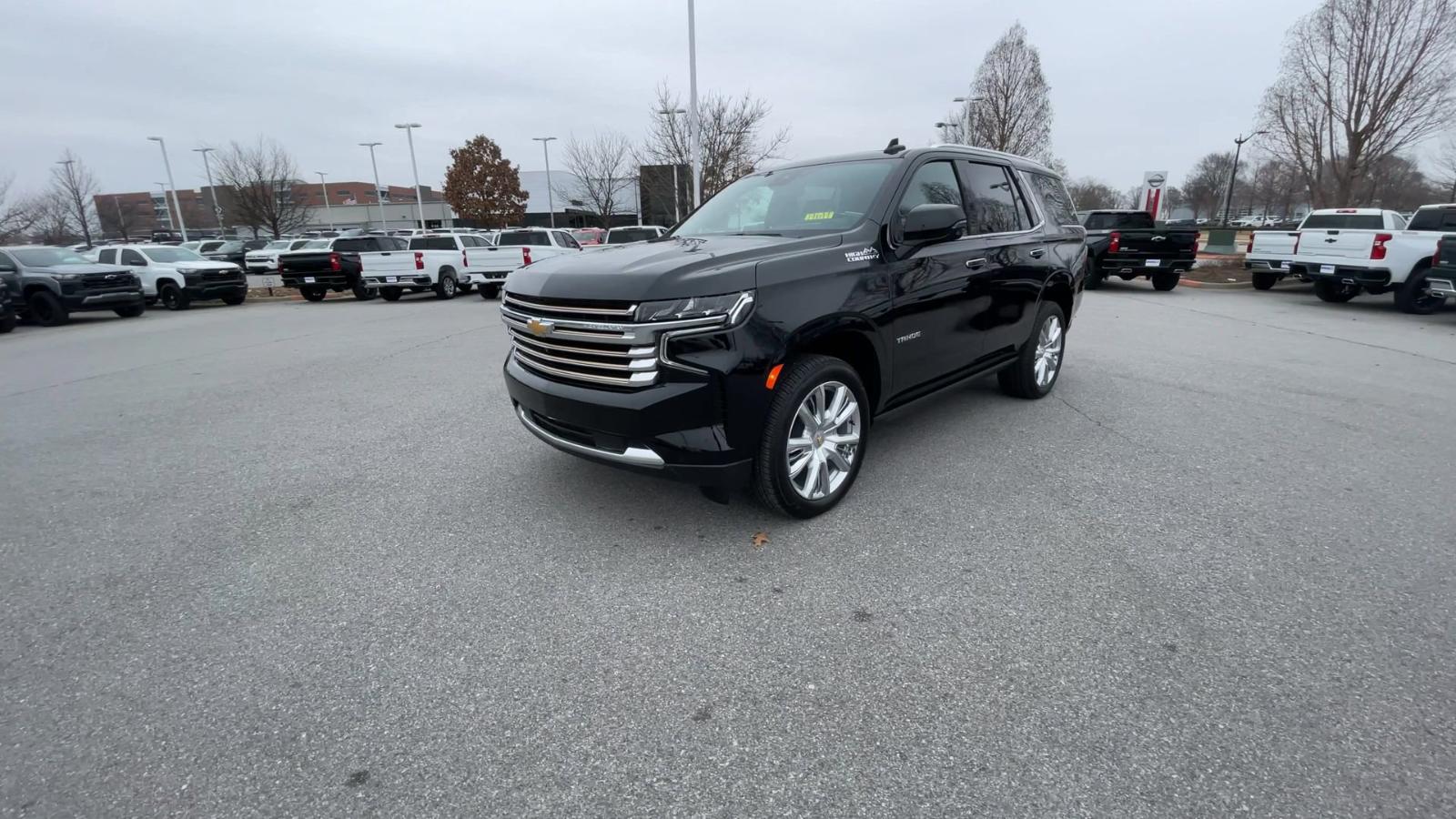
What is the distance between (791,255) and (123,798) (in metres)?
3.17

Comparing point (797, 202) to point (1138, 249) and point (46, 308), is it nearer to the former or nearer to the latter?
point (1138, 249)

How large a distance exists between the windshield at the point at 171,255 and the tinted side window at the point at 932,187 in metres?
20.5

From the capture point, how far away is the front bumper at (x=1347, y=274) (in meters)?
12.1

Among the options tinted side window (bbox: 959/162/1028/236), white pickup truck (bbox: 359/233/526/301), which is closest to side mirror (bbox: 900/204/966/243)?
tinted side window (bbox: 959/162/1028/236)

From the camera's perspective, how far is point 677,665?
2570 millimetres

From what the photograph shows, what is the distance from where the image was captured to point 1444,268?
1051cm

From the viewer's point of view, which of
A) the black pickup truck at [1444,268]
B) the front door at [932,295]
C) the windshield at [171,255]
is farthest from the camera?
the windshield at [171,255]

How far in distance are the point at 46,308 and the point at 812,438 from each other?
735 inches

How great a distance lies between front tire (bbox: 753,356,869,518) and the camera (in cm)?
338

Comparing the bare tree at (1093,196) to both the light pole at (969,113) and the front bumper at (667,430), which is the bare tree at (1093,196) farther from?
the front bumper at (667,430)

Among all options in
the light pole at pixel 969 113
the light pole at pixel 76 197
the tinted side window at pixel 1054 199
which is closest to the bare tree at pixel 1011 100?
the light pole at pixel 969 113

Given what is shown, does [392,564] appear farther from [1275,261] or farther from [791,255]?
[1275,261]

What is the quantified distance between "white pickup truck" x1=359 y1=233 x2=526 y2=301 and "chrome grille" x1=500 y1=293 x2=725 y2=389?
14.7 meters

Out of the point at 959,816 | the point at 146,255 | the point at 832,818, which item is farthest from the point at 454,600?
the point at 146,255
